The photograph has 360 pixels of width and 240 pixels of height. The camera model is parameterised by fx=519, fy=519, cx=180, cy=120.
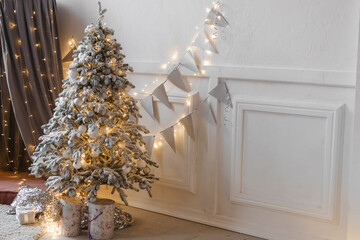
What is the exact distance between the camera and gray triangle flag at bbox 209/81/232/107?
318 centimetres

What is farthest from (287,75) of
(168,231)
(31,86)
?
(31,86)

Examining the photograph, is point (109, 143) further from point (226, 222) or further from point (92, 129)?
point (226, 222)

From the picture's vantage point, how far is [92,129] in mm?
2986

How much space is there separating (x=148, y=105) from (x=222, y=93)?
0.56 meters

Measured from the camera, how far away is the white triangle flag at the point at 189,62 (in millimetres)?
3270

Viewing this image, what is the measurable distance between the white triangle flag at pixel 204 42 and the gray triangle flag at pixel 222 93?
22 cm

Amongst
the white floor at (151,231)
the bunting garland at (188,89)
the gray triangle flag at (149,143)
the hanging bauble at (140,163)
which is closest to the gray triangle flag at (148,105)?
the bunting garland at (188,89)

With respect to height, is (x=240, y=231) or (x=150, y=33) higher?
(x=150, y=33)

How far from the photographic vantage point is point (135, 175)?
317cm

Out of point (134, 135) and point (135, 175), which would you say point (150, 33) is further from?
point (135, 175)

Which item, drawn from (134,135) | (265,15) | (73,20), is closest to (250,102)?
(265,15)

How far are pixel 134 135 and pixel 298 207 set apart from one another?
3.47 feet

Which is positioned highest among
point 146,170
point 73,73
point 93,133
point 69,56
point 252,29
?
point 252,29

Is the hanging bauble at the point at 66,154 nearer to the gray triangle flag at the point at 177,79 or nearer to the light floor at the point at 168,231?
the light floor at the point at 168,231
